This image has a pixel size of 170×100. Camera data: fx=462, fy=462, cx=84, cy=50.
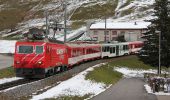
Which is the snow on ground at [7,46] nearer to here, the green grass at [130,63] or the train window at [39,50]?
the green grass at [130,63]

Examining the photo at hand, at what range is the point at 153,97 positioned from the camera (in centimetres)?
3522

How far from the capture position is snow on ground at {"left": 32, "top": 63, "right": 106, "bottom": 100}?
A: 1175 inches

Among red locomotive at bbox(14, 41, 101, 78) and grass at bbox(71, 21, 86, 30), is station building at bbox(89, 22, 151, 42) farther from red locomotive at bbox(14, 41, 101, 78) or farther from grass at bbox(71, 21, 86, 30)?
red locomotive at bbox(14, 41, 101, 78)

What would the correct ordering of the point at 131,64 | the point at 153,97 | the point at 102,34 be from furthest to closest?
the point at 102,34, the point at 131,64, the point at 153,97

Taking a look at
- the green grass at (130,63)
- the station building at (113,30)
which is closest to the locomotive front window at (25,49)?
the green grass at (130,63)

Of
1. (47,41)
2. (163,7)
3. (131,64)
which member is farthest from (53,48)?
(131,64)

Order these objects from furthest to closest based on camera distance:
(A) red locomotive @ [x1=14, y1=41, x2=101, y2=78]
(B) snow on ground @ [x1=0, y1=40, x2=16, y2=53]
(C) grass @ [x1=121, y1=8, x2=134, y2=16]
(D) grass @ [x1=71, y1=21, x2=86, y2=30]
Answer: (C) grass @ [x1=121, y1=8, x2=134, y2=16], (D) grass @ [x1=71, y1=21, x2=86, y2=30], (B) snow on ground @ [x1=0, y1=40, x2=16, y2=53], (A) red locomotive @ [x1=14, y1=41, x2=101, y2=78]

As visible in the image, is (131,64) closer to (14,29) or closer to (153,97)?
(153,97)

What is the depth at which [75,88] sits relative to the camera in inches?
1347

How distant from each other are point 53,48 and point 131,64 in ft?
124

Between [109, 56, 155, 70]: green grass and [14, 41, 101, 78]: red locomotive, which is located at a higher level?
[14, 41, 101, 78]: red locomotive

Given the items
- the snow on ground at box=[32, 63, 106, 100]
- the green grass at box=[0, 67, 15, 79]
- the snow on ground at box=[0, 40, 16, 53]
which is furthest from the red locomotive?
the snow on ground at box=[0, 40, 16, 53]

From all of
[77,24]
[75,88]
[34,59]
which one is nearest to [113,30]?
[77,24]

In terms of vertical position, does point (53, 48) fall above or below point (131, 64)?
above
